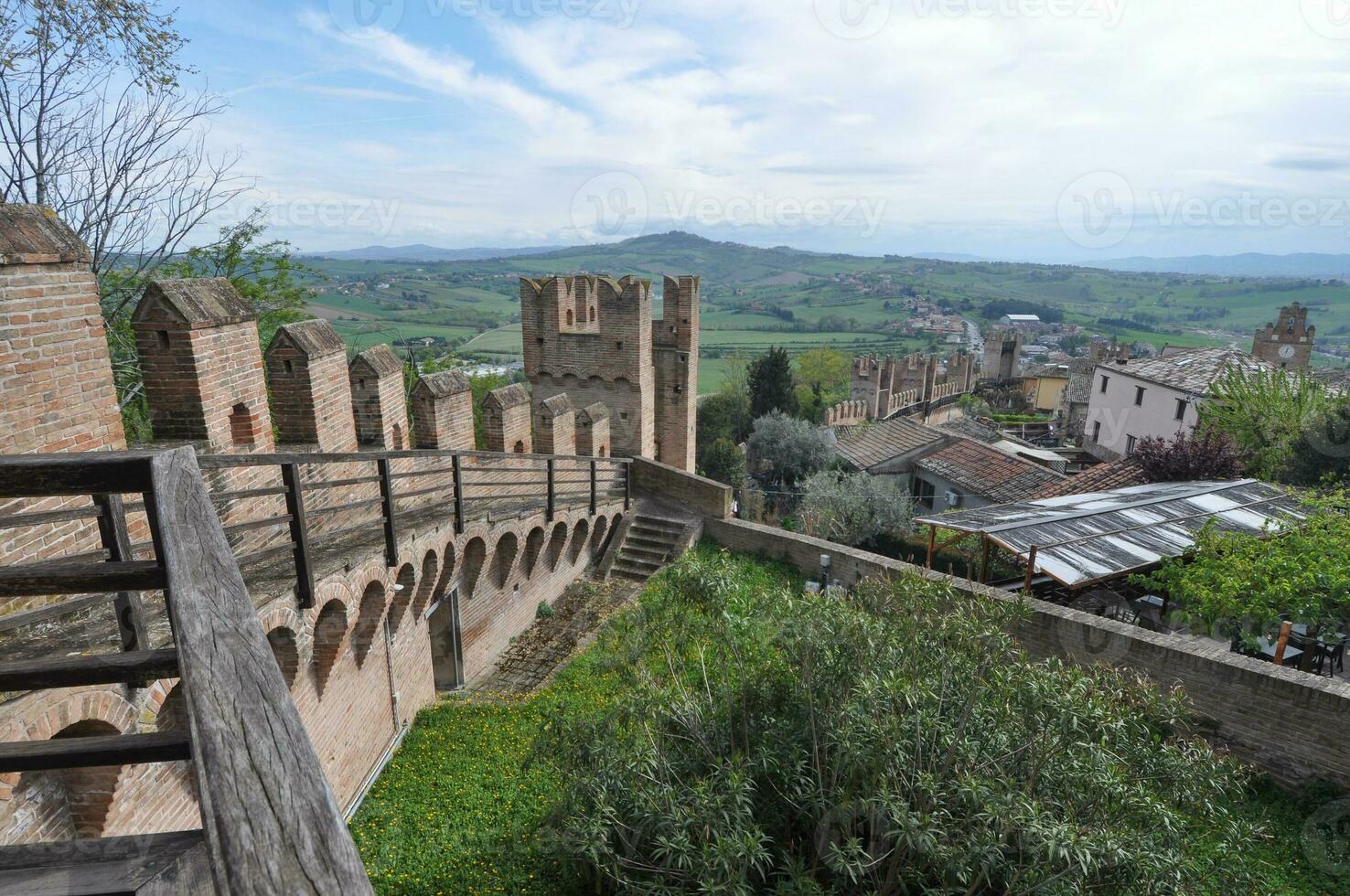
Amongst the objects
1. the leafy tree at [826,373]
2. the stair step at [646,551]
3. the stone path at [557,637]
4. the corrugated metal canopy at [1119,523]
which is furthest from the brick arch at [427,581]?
the leafy tree at [826,373]

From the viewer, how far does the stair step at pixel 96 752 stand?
127 cm

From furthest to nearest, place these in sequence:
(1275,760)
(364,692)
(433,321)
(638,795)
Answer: (433,321)
(1275,760)
(364,692)
(638,795)

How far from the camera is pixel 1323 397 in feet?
62.4

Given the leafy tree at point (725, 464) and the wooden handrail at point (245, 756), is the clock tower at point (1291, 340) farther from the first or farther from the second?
the wooden handrail at point (245, 756)

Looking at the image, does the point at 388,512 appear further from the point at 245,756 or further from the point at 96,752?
the point at 245,756

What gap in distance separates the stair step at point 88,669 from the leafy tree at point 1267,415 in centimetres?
2282

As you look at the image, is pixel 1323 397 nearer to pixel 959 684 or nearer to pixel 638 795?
pixel 959 684

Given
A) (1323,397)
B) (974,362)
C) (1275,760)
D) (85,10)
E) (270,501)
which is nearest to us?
(270,501)

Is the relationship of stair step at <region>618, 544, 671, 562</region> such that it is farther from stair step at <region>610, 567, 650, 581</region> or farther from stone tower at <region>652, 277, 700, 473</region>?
stone tower at <region>652, 277, 700, 473</region>

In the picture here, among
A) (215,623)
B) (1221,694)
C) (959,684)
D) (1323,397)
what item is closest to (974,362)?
(1323,397)

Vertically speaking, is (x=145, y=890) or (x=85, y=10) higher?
(x=85, y=10)

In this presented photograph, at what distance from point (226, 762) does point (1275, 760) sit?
11.5 m

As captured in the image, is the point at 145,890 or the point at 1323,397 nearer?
the point at 145,890

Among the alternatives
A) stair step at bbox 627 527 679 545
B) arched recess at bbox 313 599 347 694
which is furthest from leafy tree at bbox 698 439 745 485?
arched recess at bbox 313 599 347 694
